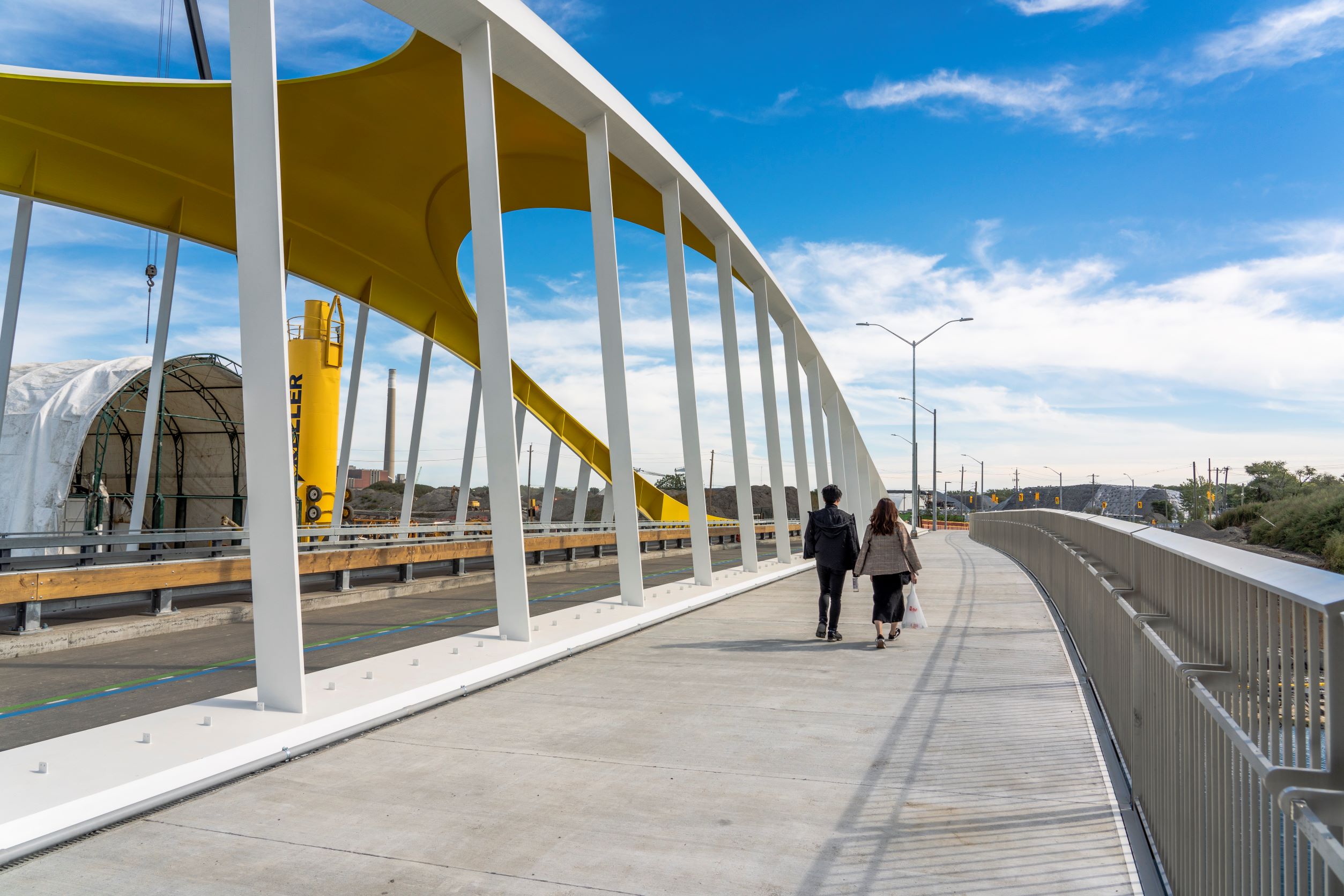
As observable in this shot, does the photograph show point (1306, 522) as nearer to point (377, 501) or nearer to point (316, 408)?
point (316, 408)

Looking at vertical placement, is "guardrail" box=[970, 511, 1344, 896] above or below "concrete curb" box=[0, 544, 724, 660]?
above

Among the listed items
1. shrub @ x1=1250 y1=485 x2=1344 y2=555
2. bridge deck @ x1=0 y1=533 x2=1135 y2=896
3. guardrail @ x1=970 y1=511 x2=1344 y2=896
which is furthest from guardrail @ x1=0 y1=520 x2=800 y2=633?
shrub @ x1=1250 y1=485 x2=1344 y2=555

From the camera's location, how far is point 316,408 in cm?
2261

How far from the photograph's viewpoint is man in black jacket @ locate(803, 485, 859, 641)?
9.64 m

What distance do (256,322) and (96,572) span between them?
6147 millimetres

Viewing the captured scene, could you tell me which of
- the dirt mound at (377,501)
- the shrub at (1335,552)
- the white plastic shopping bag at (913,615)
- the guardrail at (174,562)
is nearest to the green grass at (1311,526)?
the shrub at (1335,552)

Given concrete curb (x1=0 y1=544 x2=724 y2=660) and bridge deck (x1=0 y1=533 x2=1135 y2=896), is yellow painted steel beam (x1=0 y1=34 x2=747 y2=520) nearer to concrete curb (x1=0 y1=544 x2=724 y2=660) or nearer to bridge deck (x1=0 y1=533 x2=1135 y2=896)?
concrete curb (x1=0 y1=544 x2=724 y2=660)

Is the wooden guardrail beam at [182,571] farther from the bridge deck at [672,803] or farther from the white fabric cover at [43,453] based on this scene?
the white fabric cover at [43,453]

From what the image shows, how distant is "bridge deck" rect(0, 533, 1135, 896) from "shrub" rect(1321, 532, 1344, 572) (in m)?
26.2

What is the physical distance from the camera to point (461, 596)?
14.5m

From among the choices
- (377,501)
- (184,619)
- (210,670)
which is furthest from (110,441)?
(377,501)

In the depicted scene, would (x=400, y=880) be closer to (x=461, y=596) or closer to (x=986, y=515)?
(x=461, y=596)

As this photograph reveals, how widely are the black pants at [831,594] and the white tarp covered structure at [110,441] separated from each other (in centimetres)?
1785

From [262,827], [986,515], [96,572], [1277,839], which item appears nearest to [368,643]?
[96,572]
